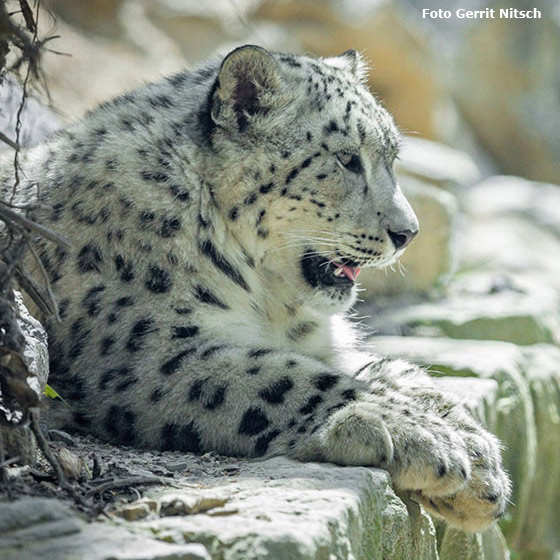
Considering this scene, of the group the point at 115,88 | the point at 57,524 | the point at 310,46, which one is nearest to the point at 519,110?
the point at 310,46

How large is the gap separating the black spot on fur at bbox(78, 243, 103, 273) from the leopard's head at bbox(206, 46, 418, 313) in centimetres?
51

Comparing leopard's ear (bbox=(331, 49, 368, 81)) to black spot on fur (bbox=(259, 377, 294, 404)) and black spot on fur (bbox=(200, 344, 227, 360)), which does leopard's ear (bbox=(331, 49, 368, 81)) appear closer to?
black spot on fur (bbox=(200, 344, 227, 360))

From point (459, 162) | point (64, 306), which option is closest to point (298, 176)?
point (64, 306)

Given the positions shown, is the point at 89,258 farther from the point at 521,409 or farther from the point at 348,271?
the point at 521,409

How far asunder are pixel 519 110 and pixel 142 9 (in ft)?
20.9

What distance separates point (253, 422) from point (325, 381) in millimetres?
263

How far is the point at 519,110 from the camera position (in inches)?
568

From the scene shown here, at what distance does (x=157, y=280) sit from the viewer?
3203 millimetres

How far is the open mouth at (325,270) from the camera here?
3.67 metres

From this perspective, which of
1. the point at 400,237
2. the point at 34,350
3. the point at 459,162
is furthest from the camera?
the point at 459,162

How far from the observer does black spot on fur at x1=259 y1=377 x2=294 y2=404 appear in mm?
2857

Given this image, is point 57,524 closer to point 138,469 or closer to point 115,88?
point 138,469

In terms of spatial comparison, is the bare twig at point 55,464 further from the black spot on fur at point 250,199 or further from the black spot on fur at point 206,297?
the black spot on fur at point 250,199

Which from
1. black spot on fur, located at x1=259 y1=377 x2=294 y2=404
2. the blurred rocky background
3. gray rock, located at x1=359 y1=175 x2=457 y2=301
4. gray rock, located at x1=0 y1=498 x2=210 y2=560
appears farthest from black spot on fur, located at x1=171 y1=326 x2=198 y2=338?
gray rock, located at x1=359 y1=175 x2=457 y2=301
